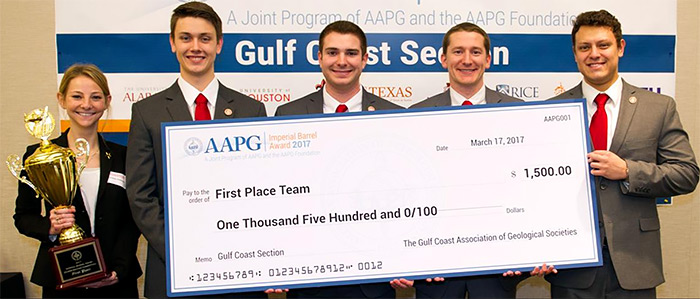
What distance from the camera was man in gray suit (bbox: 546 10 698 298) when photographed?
2.65 metres

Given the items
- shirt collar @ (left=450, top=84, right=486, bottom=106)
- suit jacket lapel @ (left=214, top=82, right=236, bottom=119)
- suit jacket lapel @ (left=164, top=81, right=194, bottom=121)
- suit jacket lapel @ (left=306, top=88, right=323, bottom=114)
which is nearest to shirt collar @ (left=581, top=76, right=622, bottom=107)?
shirt collar @ (left=450, top=84, right=486, bottom=106)

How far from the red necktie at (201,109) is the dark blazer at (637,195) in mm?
2090

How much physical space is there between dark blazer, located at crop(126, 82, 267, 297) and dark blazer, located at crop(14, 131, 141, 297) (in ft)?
0.48

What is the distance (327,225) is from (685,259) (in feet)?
10.5

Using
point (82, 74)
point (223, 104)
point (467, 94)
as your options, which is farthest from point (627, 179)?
point (82, 74)

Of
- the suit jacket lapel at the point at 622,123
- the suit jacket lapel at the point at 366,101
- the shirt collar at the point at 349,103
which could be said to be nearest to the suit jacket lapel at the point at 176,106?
the shirt collar at the point at 349,103

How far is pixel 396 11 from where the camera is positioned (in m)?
3.93

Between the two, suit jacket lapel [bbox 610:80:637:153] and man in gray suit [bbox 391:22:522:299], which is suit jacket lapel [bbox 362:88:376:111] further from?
suit jacket lapel [bbox 610:80:637:153]

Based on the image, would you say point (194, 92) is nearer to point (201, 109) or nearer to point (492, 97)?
point (201, 109)

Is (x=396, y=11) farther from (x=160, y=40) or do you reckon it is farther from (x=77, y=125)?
(x=77, y=125)

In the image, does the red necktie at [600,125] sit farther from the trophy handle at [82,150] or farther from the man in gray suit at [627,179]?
the trophy handle at [82,150]

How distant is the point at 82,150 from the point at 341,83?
1.44 meters

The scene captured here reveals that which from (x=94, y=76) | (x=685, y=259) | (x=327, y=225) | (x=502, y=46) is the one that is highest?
(x=502, y=46)

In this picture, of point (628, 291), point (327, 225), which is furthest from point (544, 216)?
point (327, 225)
